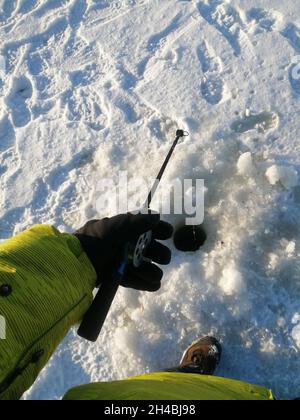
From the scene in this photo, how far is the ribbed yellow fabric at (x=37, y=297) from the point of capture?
1554 millimetres

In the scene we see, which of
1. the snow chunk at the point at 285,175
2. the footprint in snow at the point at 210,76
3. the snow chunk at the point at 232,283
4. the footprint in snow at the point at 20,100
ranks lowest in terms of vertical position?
the snow chunk at the point at 232,283

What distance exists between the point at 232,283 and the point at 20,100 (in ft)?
8.89

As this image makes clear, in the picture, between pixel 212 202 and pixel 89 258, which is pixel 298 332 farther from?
pixel 89 258

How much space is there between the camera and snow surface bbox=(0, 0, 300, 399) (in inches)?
103

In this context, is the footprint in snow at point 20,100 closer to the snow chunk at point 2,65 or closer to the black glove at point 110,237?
the snow chunk at point 2,65

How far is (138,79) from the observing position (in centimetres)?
386

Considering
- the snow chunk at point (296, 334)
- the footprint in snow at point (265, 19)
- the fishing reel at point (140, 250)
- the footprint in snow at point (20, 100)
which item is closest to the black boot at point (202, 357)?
the snow chunk at point (296, 334)

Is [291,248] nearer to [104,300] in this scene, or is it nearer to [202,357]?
[202,357]

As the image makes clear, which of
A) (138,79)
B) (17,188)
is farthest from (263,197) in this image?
(17,188)

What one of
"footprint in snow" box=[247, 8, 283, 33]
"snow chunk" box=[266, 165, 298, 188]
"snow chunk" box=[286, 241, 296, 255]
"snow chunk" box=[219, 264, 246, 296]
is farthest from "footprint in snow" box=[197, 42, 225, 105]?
"snow chunk" box=[219, 264, 246, 296]

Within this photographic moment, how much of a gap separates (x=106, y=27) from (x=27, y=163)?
174 cm

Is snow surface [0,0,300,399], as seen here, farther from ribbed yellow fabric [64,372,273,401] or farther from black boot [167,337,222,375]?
ribbed yellow fabric [64,372,273,401]

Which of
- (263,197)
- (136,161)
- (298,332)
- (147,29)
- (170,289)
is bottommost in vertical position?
(298,332)

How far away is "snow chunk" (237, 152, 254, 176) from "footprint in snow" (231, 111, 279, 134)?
339 mm
